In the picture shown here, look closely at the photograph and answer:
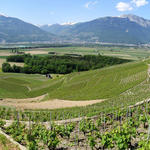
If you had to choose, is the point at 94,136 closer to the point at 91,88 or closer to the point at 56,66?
the point at 91,88

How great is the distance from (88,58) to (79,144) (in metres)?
160

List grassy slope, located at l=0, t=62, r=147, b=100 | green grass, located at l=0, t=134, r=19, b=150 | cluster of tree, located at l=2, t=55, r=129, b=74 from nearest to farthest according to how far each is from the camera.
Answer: green grass, located at l=0, t=134, r=19, b=150 < grassy slope, located at l=0, t=62, r=147, b=100 < cluster of tree, located at l=2, t=55, r=129, b=74

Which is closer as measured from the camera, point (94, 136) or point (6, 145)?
point (6, 145)

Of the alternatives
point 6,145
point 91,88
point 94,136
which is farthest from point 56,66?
point 6,145

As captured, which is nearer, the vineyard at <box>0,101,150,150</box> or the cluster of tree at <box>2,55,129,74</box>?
the vineyard at <box>0,101,150,150</box>

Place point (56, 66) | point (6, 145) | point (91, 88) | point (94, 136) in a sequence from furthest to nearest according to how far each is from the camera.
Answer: point (56, 66) < point (91, 88) < point (94, 136) < point (6, 145)

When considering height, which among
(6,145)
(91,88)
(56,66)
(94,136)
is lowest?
(91,88)

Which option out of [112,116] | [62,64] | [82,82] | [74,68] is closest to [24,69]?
[62,64]

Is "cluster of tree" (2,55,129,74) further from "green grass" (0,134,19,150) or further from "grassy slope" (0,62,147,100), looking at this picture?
"green grass" (0,134,19,150)

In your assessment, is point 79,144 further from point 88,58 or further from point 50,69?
point 88,58

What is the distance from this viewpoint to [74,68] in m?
148

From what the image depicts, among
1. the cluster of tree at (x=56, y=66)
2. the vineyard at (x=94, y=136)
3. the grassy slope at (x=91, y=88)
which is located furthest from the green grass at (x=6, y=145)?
the cluster of tree at (x=56, y=66)

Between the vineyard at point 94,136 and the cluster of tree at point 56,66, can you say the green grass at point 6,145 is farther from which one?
the cluster of tree at point 56,66

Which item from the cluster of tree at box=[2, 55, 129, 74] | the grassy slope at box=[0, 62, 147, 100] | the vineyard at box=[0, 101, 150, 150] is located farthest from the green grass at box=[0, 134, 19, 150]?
the cluster of tree at box=[2, 55, 129, 74]
